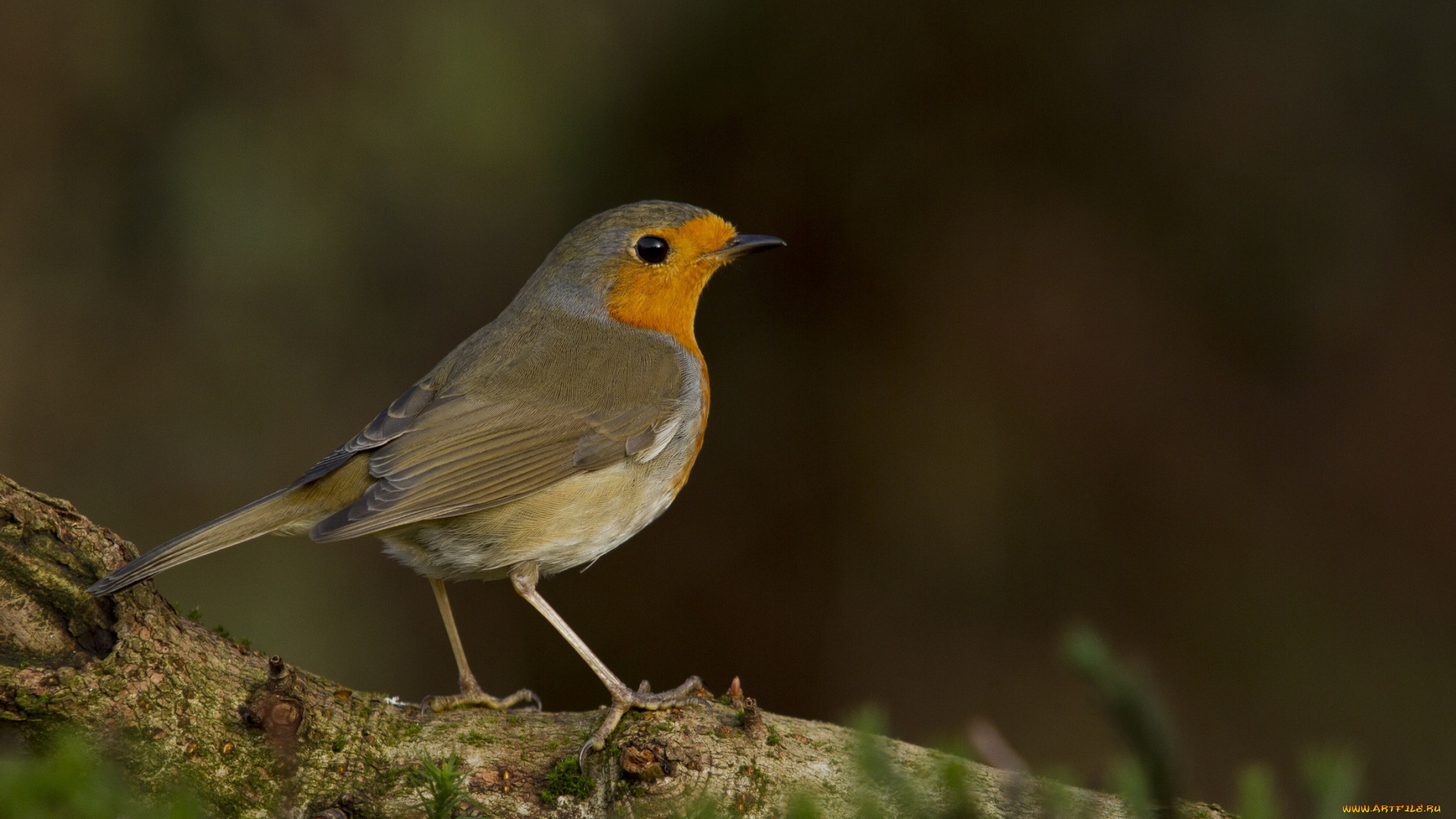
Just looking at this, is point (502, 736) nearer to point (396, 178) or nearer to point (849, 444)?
point (396, 178)

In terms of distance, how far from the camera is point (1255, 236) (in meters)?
5.52

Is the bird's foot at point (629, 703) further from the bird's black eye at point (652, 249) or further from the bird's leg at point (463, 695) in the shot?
the bird's black eye at point (652, 249)

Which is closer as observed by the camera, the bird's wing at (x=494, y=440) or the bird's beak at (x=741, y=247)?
the bird's wing at (x=494, y=440)

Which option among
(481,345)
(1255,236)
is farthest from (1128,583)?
(481,345)

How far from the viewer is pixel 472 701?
125 inches

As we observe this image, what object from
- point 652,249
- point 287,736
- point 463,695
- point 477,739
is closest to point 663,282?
point 652,249

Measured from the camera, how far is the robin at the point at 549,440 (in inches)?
122

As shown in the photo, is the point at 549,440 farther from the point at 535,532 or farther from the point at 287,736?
the point at 287,736

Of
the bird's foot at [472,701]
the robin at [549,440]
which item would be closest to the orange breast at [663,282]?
the robin at [549,440]

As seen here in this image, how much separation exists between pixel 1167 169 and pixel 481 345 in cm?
357

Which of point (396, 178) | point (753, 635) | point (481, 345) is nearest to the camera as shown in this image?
point (481, 345)

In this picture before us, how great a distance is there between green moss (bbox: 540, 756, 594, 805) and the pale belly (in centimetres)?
93

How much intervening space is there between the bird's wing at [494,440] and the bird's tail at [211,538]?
11cm

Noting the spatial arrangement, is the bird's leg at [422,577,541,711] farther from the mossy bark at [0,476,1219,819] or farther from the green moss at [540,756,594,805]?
the green moss at [540,756,594,805]
